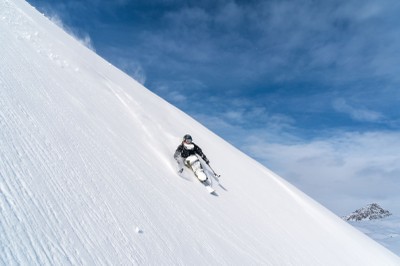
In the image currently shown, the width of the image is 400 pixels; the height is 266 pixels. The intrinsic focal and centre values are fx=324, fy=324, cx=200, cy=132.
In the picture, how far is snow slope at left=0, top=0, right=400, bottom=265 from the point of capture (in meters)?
2.96

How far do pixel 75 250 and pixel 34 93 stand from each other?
3.80 meters

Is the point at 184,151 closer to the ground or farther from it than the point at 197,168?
farther from it

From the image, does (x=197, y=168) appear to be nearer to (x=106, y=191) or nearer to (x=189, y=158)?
(x=189, y=158)

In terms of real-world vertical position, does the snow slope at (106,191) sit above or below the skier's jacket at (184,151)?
below

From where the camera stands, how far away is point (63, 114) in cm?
566

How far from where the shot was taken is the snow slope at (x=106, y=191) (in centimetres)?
296

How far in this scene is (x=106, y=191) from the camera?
170 inches

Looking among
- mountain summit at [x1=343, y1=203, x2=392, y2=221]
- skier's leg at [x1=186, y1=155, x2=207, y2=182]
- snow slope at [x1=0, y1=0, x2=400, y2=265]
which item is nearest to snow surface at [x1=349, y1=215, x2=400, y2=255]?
snow slope at [x1=0, y1=0, x2=400, y2=265]

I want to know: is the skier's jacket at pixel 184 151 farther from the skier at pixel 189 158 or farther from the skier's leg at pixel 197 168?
the skier's leg at pixel 197 168

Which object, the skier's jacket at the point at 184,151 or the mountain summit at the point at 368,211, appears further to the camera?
the mountain summit at the point at 368,211

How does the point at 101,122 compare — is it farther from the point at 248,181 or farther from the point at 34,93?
the point at 248,181

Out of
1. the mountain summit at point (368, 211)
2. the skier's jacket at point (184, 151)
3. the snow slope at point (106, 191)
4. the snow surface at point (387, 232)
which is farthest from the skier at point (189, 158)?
the mountain summit at point (368, 211)

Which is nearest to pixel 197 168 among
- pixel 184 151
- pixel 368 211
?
pixel 184 151

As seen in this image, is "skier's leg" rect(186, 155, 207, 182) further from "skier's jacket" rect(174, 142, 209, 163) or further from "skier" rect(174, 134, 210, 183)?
"skier's jacket" rect(174, 142, 209, 163)
